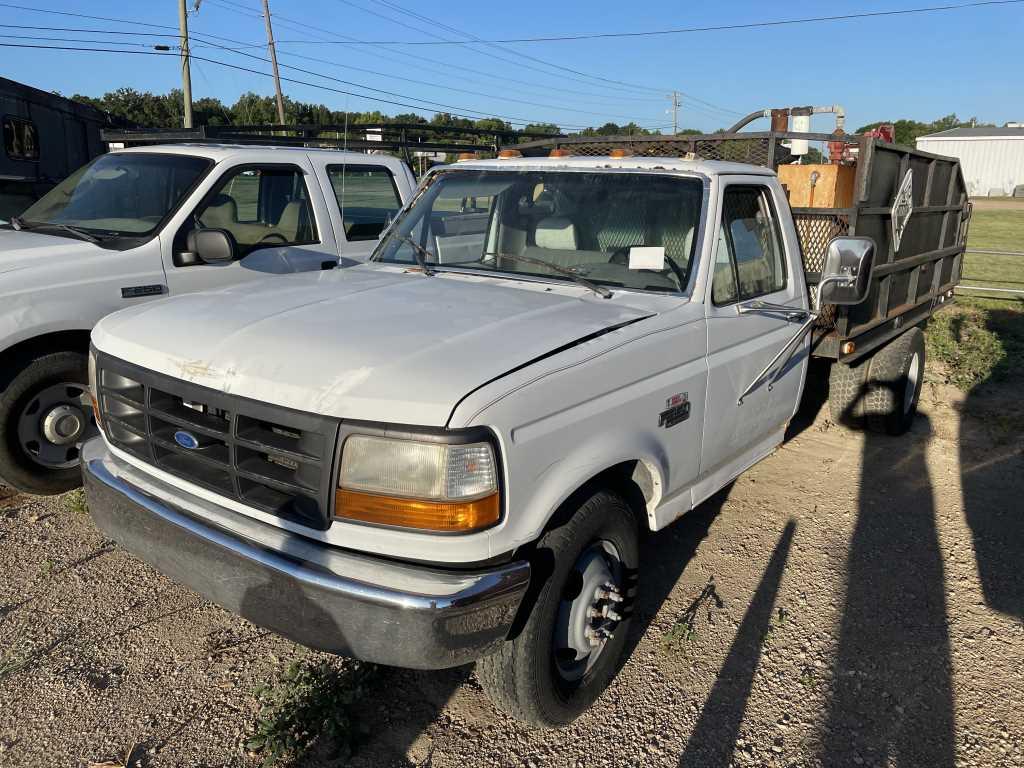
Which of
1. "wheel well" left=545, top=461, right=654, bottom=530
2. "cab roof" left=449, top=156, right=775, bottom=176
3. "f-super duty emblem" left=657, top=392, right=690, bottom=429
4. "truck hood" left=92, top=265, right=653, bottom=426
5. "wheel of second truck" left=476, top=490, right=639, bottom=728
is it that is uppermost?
"cab roof" left=449, top=156, right=775, bottom=176

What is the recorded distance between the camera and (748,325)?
3.63 m

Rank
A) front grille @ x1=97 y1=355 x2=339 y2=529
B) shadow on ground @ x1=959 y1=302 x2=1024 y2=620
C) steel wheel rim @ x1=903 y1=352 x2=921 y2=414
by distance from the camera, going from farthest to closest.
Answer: steel wheel rim @ x1=903 y1=352 x2=921 y2=414 → shadow on ground @ x1=959 y1=302 x2=1024 y2=620 → front grille @ x1=97 y1=355 x2=339 y2=529

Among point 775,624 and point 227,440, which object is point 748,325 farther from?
point 227,440

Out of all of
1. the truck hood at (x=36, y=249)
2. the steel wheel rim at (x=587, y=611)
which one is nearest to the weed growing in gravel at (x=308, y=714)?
the steel wheel rim at (x=587, y=611)

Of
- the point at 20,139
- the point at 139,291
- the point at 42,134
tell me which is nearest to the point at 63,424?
the point at 139,291

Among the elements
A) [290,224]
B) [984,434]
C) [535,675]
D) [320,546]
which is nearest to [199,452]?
[320,546]

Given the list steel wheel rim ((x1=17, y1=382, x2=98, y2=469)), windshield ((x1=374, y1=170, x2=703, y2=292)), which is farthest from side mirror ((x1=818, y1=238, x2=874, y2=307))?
steel wheel rim ((x1=17, y1=382, x2=98, y2=469))

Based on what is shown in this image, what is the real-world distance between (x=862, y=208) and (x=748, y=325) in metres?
1.88

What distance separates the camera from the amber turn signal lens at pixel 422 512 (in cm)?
229

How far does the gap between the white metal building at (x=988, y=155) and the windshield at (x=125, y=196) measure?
62.7 metres

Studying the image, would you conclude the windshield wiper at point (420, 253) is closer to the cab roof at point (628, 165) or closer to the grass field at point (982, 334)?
the cab roof at point (628, 165)

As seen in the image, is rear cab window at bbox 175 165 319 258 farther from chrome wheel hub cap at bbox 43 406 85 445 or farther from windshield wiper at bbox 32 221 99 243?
chrome wheel hub cap at bbox 43 406 85 445

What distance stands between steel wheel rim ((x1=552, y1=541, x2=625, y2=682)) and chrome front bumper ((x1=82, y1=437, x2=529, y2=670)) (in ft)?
1.51

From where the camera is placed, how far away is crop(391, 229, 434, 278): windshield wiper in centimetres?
383
